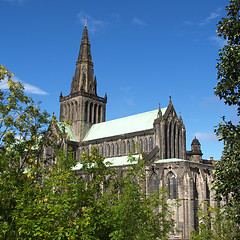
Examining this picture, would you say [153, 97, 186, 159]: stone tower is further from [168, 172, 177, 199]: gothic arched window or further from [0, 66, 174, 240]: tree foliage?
[0, 66, 174, 240]: tree foliage

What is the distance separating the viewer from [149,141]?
68.6 meters

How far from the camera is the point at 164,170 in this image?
58531 mm

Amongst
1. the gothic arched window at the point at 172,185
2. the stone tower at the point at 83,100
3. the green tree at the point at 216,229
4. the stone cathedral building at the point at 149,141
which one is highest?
the stone tower at the point at 83,100

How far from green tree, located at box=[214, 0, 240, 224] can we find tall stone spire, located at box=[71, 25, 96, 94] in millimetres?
67475

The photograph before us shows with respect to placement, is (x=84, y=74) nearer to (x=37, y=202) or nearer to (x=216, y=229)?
(x=216, y=229)

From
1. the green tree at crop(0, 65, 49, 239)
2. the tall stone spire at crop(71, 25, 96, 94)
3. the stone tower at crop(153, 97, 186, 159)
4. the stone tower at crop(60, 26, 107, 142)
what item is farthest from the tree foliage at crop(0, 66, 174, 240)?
the tall stone spire at crop(71, 25, 96, 94)

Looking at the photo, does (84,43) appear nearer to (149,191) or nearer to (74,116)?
(74,116)

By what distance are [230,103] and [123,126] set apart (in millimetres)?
58829

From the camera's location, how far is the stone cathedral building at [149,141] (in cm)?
5600

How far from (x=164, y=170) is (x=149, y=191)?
4.52 m

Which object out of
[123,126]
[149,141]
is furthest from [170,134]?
[123,126]

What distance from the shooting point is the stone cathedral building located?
56.0 m

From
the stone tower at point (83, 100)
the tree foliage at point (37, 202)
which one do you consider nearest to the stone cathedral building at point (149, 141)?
the stone tower at point (83, 100)

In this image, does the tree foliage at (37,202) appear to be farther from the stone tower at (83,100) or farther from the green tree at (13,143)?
the stone tower at (83,100)
